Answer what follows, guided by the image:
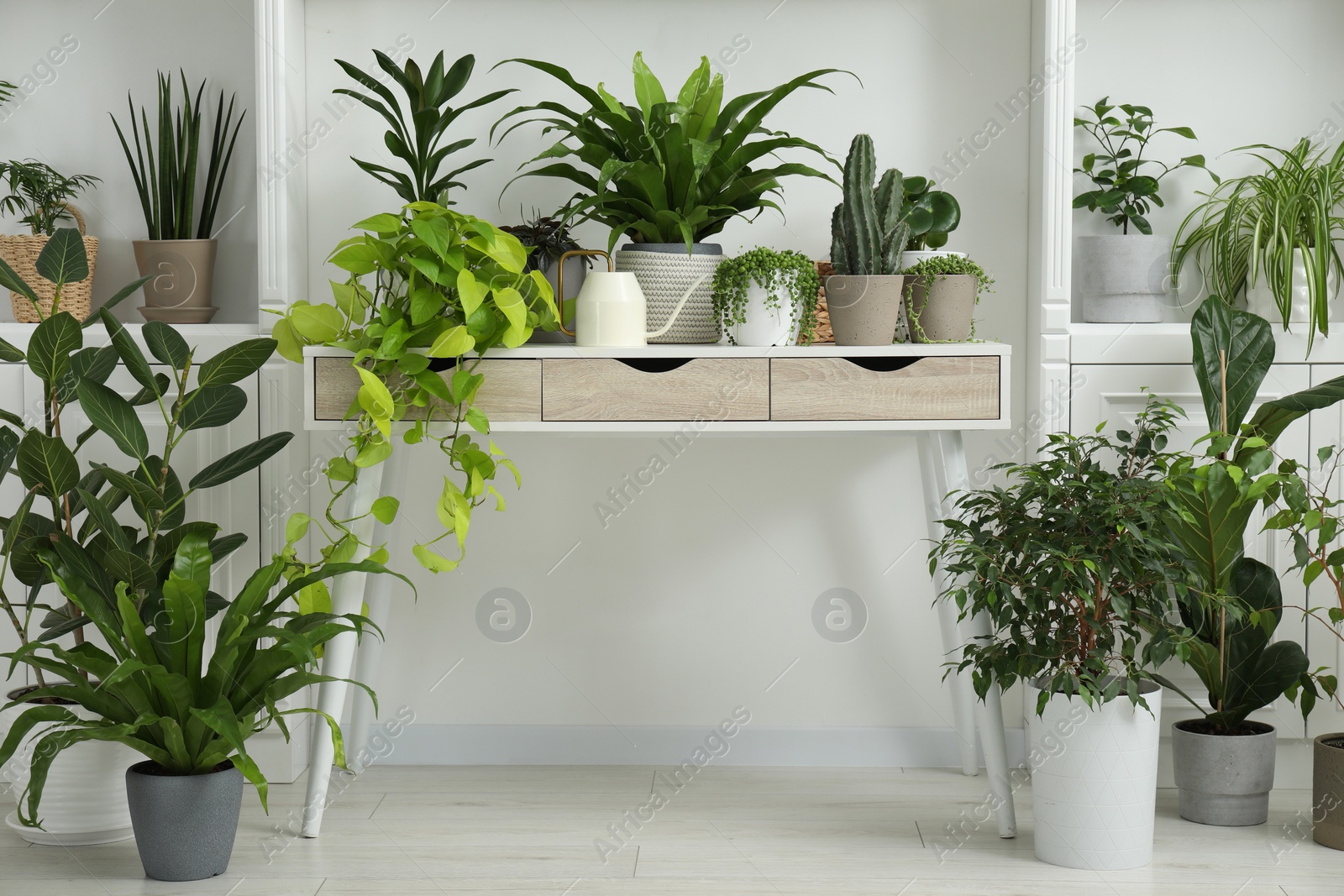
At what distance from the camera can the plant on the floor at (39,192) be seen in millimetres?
2352

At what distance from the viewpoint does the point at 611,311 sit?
1.96m

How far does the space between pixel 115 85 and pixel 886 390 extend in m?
1.87

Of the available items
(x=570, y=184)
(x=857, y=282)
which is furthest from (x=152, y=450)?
(x=857, y=282)

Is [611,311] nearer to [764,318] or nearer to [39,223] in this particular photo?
[764,318]

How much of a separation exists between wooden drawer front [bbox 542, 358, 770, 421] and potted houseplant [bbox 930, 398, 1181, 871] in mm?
421

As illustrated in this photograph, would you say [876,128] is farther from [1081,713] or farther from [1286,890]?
[1286,890]

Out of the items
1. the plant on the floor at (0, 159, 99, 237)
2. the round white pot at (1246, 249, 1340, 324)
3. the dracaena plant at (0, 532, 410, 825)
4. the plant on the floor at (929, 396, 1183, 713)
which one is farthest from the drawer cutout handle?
the plant on the floor at (0, 159, 99, 237)

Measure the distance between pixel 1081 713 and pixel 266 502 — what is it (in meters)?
1.65

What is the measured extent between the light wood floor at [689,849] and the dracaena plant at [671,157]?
3.64 ft

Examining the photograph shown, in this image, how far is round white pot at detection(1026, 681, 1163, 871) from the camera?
72.2 inches

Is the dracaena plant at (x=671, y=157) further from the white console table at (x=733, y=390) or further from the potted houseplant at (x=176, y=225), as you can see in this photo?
the potted houseplant at (x=176, y=225)

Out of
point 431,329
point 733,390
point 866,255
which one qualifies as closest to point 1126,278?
point 866,255

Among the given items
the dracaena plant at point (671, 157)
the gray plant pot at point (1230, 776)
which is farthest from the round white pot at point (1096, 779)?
the dracaena plant at point (671, 157)

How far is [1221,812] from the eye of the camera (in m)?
2.07
